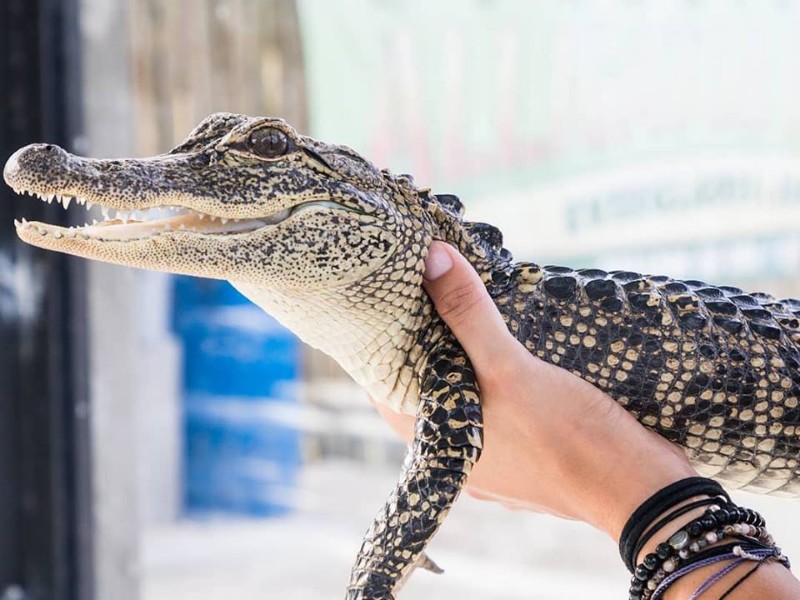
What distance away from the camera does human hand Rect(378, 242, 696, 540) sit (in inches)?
28.8

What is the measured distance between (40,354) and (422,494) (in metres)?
1.13

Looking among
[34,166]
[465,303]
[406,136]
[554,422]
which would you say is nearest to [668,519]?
[554,422]

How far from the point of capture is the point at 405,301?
786 millimetres

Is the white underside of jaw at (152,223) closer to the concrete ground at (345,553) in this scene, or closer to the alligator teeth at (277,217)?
the alligator teeth at (277,217)

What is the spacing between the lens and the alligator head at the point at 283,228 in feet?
2.18

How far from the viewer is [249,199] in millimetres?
708

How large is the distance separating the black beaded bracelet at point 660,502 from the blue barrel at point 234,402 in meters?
1.66

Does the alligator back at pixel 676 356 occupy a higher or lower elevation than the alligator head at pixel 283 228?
lower

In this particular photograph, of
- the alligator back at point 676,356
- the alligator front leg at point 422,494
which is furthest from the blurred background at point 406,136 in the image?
the alligator front leg at point 422,494

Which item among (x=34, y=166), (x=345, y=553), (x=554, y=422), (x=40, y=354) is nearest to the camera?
(x=34, y=166)

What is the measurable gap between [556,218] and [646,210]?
18 cm

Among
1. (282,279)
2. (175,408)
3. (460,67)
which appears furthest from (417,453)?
(175,408)

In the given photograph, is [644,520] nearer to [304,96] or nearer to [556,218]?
[556,218]

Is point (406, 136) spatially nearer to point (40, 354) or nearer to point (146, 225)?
point (40, 354)
